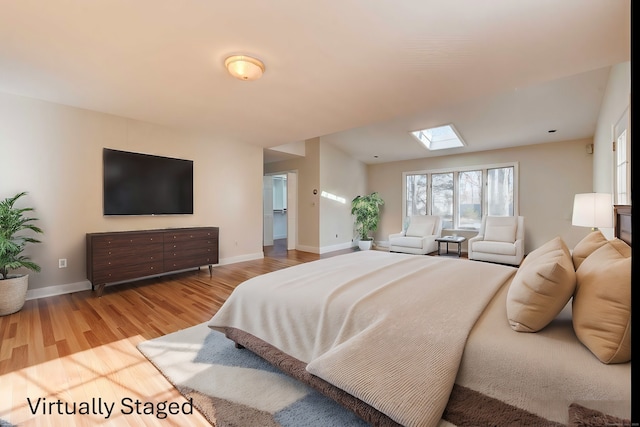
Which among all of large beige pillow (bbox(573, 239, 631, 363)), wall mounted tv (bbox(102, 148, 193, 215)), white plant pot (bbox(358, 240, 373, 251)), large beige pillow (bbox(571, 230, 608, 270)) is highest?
wall mounted tv (bbox(102, 148, 193, 215))

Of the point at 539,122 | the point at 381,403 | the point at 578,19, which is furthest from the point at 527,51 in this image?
the point at 539,122

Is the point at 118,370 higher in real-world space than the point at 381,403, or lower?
lower

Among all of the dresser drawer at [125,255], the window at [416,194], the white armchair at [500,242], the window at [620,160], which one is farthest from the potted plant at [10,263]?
the window at [416,194]

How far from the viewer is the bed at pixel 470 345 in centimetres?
103

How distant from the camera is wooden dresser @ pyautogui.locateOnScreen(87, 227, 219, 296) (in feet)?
10.9

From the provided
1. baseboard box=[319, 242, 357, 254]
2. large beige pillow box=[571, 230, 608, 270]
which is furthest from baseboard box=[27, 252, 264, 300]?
→ large beige pillow box=[571, 230, 608, 270]

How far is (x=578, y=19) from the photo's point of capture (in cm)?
192

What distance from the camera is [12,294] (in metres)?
2.79

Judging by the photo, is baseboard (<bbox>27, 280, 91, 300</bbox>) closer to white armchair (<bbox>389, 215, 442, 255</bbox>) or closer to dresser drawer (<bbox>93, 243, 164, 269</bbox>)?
dresser drawer (<bbox>93, 243, 164, 269</bbox>)

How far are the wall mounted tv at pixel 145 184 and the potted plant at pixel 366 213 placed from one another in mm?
3932

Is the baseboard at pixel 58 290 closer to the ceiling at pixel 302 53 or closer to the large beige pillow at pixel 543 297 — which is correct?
the ceiling at pixel 302 53

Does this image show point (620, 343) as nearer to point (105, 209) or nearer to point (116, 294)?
point (116, 294)

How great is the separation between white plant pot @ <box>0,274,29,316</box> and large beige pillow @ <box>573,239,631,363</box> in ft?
14.1

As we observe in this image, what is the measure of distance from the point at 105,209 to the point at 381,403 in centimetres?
404
